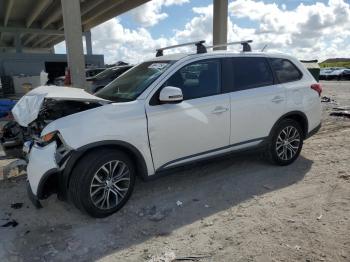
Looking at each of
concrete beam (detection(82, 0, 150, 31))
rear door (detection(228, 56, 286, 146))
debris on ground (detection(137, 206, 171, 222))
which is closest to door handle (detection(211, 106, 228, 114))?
rear door (detection(228, 56, 286, 146))

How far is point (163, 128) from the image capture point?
13.1 feet

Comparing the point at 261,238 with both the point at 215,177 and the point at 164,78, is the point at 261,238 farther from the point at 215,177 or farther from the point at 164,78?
the point at 164,78

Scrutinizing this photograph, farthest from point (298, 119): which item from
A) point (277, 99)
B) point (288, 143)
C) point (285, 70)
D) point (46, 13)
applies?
point (46, 13)

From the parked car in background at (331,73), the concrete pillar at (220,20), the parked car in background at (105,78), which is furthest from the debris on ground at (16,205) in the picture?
the parked car in background at (331,73)

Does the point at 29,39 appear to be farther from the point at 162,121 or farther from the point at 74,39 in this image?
the point at 162,121

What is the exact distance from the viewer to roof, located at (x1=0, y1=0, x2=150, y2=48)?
2361 cm

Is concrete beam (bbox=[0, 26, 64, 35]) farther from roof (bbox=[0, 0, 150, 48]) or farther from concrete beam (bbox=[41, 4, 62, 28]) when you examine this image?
concrete beam (bbox=[41, 4, 62, 28])

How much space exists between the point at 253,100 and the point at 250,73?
0.41 meters

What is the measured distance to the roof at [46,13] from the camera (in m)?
23.6

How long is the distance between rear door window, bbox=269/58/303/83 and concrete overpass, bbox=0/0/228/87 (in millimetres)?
8531

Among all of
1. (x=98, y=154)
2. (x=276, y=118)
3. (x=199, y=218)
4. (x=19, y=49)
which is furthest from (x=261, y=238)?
(x=19, y=49)

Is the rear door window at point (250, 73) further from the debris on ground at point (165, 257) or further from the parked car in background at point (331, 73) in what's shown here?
the parked car in background at point (331, 73)

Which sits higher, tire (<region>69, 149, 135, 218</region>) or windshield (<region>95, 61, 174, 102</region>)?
windshield (<region>95, 61, 174, 102</region>)

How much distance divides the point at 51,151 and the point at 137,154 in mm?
929
